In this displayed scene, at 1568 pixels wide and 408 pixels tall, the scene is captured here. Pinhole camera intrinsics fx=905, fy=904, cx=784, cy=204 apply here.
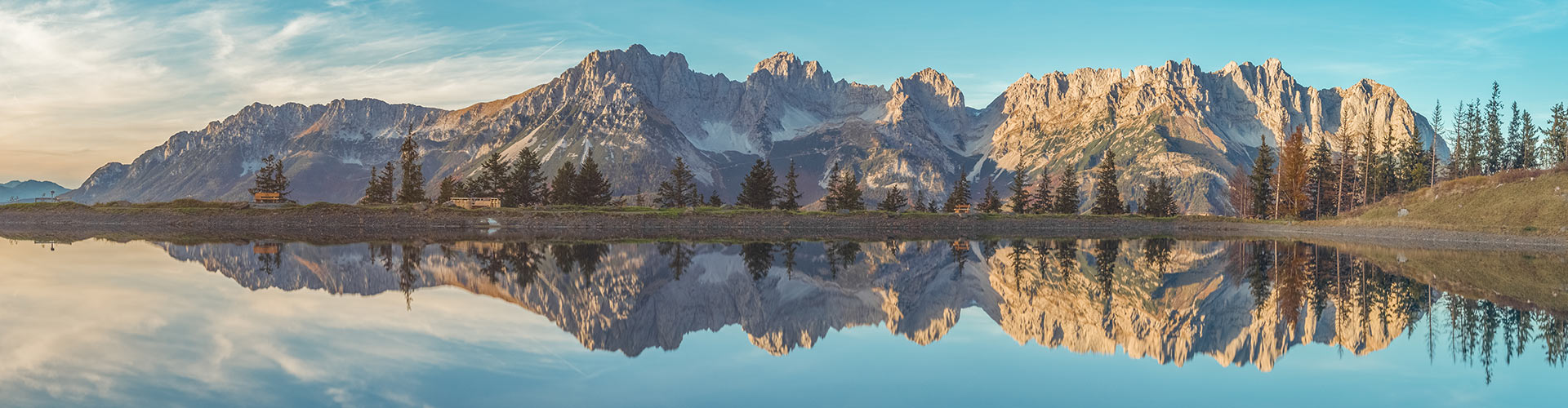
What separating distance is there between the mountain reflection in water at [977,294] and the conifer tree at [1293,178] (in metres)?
77.8

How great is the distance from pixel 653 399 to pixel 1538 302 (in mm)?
30309

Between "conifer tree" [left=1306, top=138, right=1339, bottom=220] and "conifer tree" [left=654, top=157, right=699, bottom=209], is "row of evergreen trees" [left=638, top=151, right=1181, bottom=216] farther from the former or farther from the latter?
"conifer tree" [left=1306, top=138, right=1339, bottom=220]

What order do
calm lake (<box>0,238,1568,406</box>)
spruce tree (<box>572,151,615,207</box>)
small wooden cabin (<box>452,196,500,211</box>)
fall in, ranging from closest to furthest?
calm lake (<box>0,238,1568,406</box>), small wooden cabin (<box>452,196,500,211</box>), spruce tree (<box>572,151,615,207</box>)

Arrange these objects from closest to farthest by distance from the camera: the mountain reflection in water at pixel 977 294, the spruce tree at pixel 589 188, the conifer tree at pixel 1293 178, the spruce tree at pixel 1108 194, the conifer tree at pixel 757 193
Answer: the mountain reflection in water at pixel 977 294 < the spruce tree at pixel 589 188 < the conifer tree at pixel 757 193 < the conifer tree at pixel 1293 178 < the spruce tree at pixel 1108 194

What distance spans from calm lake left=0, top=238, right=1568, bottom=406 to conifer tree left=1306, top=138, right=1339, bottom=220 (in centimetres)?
10278

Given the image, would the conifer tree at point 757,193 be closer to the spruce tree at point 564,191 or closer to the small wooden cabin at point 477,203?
the spruce tree at point 564,191

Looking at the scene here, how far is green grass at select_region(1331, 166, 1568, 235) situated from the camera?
84500mm

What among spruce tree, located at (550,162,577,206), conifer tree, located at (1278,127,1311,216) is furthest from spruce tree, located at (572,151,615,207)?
conifer tree, located at (1278,127,1311,216)

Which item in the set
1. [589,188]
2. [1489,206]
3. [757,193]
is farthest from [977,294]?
[589,188]

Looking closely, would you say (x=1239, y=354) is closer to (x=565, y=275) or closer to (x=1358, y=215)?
(x=565, y=275)

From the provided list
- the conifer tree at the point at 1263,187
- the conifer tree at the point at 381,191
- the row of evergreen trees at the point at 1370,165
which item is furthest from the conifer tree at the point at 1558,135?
the conifer tree at the point at 381,191

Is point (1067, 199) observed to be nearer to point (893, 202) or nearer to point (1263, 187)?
point (893, 202)

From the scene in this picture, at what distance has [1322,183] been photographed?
449ft

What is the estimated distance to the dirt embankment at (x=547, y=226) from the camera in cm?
8075
